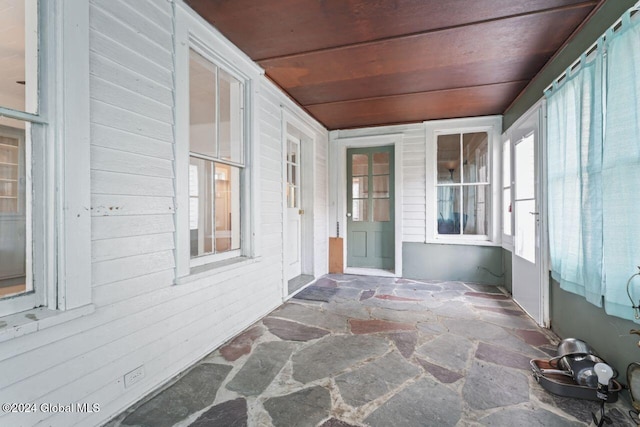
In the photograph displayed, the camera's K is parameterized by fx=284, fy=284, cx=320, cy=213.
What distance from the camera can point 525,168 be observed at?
3.34 meters

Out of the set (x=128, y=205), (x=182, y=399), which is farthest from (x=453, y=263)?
(x=128, y=205)

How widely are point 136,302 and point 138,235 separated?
0.40 meters

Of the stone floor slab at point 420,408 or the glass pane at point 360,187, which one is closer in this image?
the stone floor slab at point 420,408

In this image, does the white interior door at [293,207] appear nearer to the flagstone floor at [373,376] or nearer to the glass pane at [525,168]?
the flagstone floor at [373,376]

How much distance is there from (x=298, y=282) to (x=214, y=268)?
2025 mm

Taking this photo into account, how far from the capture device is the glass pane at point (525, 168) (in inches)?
123

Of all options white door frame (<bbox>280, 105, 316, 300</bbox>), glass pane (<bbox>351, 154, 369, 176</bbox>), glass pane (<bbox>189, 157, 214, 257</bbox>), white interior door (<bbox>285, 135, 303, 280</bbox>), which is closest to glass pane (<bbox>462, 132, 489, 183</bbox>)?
glass pane (<bbox>351, 154, 369, 176</bbox>)

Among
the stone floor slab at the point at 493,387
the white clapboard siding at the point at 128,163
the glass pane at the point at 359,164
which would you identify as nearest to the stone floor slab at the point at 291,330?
the stone floor slab at the point at 493,387

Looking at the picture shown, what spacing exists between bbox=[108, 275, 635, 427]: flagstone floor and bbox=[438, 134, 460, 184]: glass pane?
218 cm

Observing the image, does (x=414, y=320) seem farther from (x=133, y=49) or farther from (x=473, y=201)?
(x=133, y=49)

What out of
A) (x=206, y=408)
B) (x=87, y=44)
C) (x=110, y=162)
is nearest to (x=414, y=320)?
(x=206, y=408)

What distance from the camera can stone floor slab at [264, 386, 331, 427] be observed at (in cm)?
155

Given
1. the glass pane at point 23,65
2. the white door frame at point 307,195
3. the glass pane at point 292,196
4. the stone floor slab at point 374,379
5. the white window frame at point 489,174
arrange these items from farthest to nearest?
the white door frame at point 307,195
the white window frame at point 489,174
the glass pane at point 292,196
the stone floor slab at point 374,379
the glass pane at point 23,65

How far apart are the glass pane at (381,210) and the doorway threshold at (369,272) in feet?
2.97
